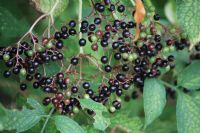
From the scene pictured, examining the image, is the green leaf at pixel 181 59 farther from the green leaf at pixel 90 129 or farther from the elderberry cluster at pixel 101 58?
the green leaf at pixel 90 129

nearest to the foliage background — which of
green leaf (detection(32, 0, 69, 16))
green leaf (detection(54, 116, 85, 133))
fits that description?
green leaf (detection(32, 0, 69, 16))

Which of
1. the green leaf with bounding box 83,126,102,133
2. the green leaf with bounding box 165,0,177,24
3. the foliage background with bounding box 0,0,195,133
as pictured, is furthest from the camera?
the green leaf with bounding box 165,0,177,24

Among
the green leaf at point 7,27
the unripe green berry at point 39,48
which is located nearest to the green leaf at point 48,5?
the unripe green berry at point 39,48

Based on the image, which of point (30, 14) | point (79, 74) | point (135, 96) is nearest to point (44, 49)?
point (79, 74)

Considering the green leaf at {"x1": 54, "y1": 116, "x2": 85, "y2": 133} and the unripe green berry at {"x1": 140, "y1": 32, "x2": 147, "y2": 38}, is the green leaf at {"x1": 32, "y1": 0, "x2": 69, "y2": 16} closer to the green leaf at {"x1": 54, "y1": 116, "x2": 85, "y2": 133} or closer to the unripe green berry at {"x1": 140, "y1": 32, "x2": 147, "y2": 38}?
the unripe green berry at {"x1": 140, "y1": 32, "x2": 147, "y2": 38}

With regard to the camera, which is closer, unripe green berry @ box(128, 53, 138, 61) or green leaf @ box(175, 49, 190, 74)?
unripe green berry @ box(128, 53, 138, 61)
